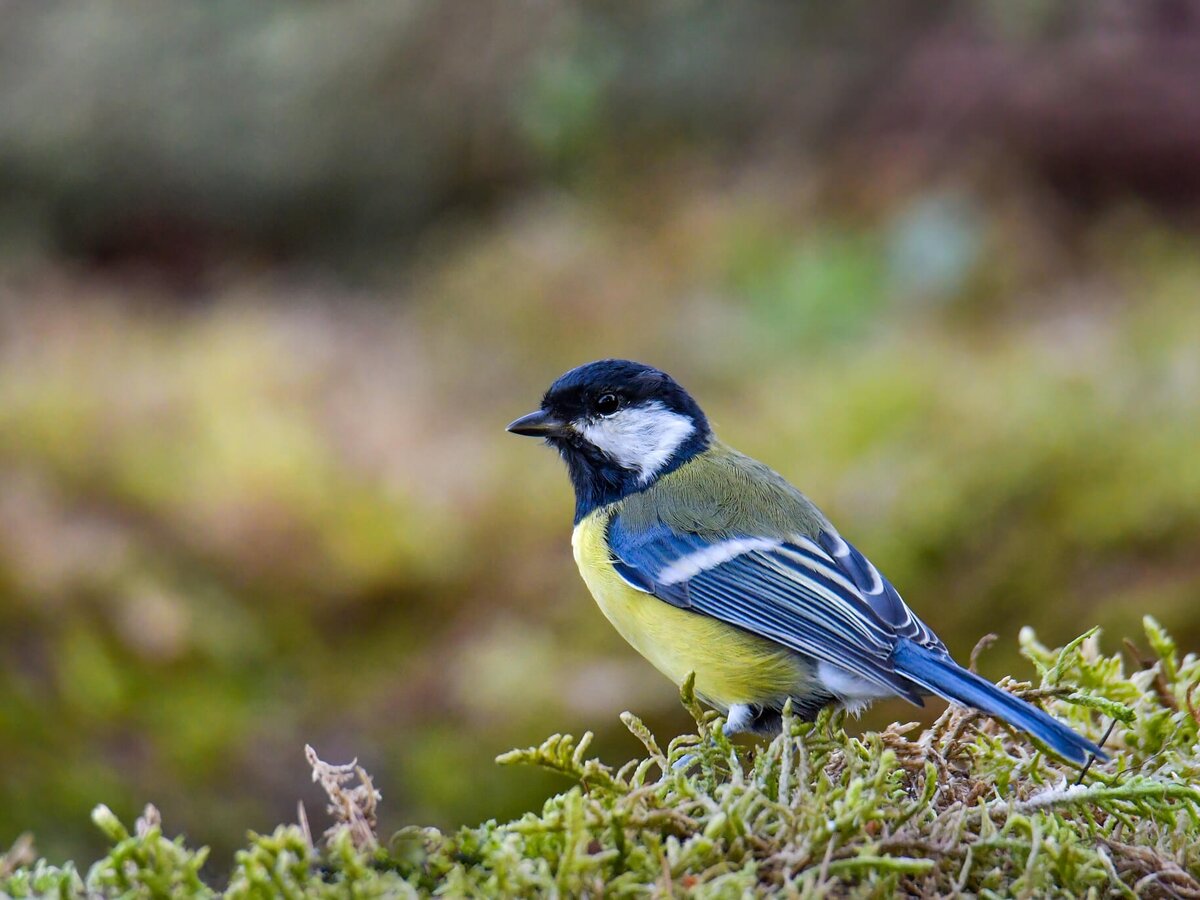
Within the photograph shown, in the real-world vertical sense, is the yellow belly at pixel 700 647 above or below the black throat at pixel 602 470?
below

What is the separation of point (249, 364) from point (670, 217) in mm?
2393

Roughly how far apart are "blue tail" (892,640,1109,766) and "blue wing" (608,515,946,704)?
0.02m

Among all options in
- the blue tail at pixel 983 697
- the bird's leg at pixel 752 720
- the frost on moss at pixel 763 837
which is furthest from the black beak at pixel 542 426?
the frost on moss at pixel 763 837

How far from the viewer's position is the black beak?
7.86 feet

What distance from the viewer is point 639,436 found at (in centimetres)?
241

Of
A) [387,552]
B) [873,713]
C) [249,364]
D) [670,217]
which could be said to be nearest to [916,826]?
[873,713]

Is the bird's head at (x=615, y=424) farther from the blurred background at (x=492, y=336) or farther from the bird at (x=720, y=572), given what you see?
the blurred background at (x=492, y=336)

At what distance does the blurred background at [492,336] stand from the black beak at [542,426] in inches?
56.1

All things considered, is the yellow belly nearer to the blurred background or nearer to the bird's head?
the bird's head

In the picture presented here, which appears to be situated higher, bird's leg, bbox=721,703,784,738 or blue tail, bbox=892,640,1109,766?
bird's leg, bbox=721,703,784,738

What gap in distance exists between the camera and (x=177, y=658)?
3881mm

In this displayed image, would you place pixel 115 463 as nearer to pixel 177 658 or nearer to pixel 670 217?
pixel 177 658

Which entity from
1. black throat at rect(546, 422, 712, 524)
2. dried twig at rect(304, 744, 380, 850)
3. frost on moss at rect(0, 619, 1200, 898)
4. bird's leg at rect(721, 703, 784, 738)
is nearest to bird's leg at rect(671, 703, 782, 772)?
bird's leg at rect(721, 703, 784, 738)

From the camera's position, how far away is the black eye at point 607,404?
7.89ft
